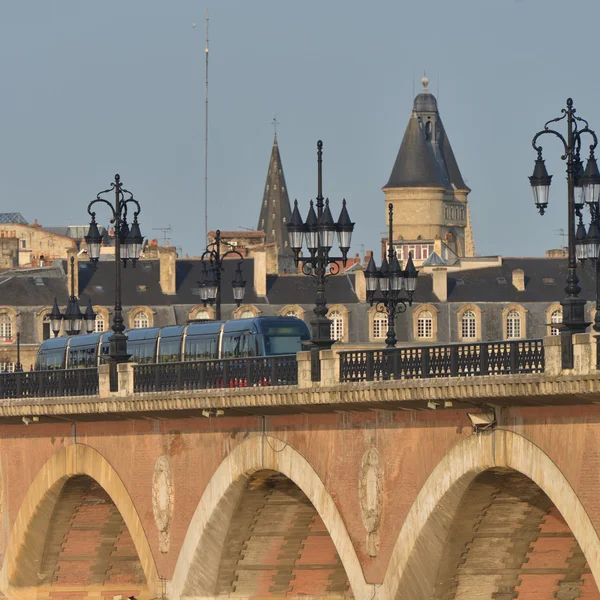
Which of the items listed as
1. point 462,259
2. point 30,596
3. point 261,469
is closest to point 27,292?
point 462,259

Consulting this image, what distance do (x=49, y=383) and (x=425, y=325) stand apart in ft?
261

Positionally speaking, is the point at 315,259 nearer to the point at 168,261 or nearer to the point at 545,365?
the point at 545,365

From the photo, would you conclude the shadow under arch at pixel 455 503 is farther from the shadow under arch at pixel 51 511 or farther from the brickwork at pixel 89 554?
the brickwork at pixel 89 554

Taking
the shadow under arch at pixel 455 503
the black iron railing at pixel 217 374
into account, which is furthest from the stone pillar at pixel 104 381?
the shadow under arch at pixel 455 503

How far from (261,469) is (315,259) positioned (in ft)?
15.4

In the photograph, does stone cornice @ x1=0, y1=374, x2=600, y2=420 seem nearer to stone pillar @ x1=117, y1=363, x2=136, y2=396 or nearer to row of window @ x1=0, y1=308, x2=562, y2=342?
stone pillar @ x1=117, y1=363, x2=136, y2=396

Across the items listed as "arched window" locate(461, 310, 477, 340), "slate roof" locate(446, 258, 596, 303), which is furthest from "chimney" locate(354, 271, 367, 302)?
"arched window" locate(461, 310, 477, 340)

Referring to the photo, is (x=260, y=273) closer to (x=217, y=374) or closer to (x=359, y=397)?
(x=217, y=374)

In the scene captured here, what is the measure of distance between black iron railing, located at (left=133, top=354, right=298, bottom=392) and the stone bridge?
0.43 m

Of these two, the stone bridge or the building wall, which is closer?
the stone bridge

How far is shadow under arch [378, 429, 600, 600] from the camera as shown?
31.9m

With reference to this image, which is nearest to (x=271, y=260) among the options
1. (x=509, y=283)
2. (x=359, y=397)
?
(x=509, y=283)

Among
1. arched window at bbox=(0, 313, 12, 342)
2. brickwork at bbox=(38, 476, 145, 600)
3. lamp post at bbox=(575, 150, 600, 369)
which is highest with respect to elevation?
arched window at bbox=(0, 313, 12, 342)

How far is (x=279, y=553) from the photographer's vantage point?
45.5m
